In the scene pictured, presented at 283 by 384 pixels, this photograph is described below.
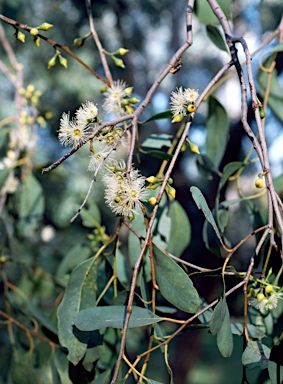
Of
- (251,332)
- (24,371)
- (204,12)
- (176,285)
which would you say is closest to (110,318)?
(176,285)

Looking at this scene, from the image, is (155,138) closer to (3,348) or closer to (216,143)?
(216,143)

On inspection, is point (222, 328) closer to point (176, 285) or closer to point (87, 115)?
point (176, 285)

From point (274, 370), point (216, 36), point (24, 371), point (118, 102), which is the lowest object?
point (24, 371)

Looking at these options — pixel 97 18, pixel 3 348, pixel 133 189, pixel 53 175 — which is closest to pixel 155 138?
pixel 133 189

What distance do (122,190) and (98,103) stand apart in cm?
286

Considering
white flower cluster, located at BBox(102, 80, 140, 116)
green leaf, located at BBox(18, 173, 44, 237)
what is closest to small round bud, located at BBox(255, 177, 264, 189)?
white flower cluster, located at BBox(102, 80, 140, 116)

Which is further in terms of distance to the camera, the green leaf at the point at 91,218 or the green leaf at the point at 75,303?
the green leaf at the point at 91,218

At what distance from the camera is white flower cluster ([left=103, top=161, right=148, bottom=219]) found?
537 mm

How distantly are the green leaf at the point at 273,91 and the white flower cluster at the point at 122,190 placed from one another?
53 centimetres

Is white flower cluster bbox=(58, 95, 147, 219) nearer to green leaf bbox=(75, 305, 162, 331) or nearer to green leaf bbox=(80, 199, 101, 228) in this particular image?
green leaf bbox=(75, 305, 162, 331)

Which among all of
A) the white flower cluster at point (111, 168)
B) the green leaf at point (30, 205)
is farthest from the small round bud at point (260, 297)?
the green leaf at point (30, 205)

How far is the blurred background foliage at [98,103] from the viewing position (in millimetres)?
1358

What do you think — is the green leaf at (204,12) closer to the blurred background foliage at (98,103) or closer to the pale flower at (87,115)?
the blurred background foliage at (98,103)

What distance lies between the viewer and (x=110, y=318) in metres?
0.58
